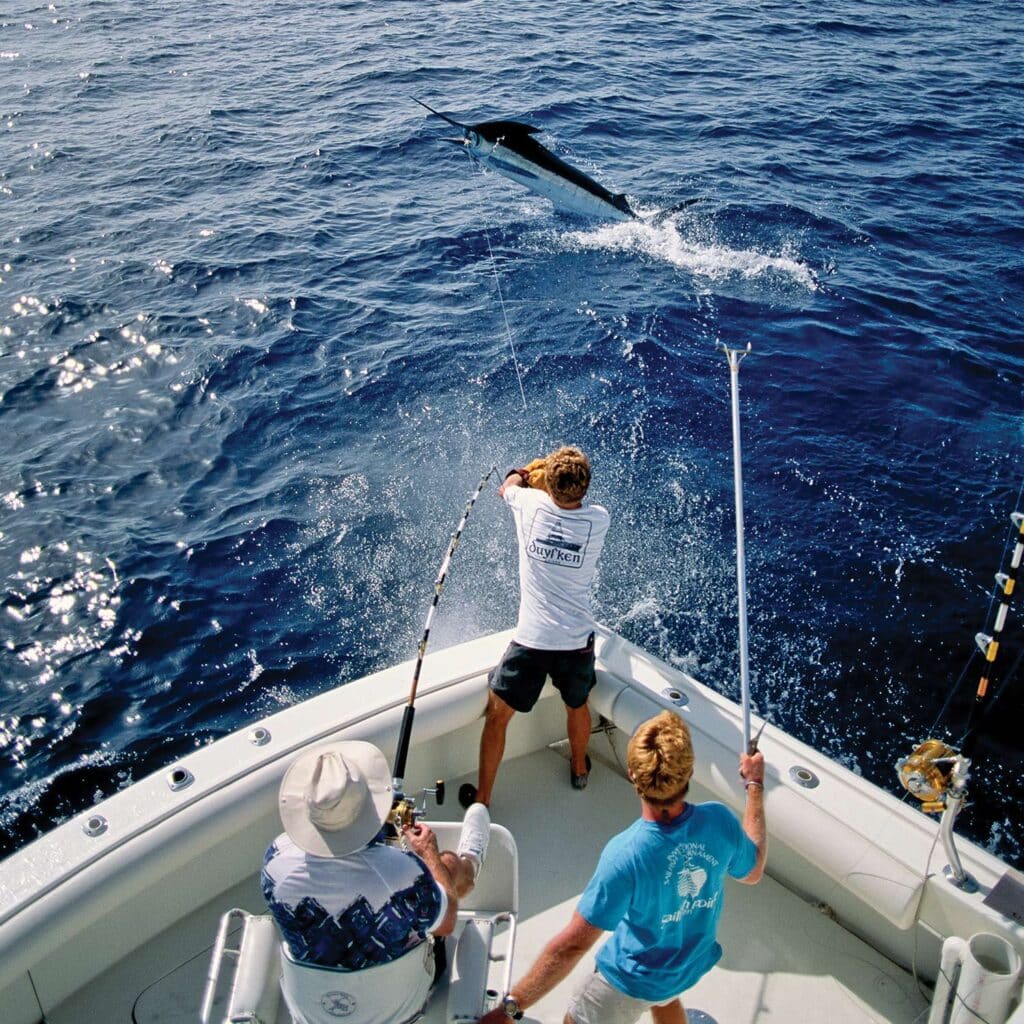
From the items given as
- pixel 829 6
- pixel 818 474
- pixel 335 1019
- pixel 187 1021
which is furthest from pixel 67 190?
pixel 829 6

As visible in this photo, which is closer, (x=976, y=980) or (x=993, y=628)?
(x=976, y=980)

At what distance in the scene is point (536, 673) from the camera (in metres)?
3.82

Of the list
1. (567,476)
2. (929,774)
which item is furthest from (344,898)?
(929,774)

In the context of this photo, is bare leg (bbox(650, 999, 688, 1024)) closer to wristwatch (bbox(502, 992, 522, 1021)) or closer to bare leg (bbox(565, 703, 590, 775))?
wristwatch (bbox(502, 992, 522, 1021))

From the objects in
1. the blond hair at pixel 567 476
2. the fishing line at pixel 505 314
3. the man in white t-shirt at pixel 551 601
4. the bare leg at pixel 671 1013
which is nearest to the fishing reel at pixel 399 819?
the bare leg at pixel 671 1013

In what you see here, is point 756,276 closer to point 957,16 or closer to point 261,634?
point 261,634

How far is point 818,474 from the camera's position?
7391mm

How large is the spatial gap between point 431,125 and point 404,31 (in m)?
5.84

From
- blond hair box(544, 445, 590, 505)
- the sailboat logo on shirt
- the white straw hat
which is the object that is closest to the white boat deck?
the white straw hat

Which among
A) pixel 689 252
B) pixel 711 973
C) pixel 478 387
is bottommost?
pixel 478 387

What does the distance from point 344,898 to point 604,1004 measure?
2.87 ft

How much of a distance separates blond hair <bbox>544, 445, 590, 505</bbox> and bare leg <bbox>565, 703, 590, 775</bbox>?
0.95 m

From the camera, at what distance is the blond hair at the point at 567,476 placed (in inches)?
140

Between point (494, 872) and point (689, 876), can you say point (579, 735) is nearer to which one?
point (494, 872)
